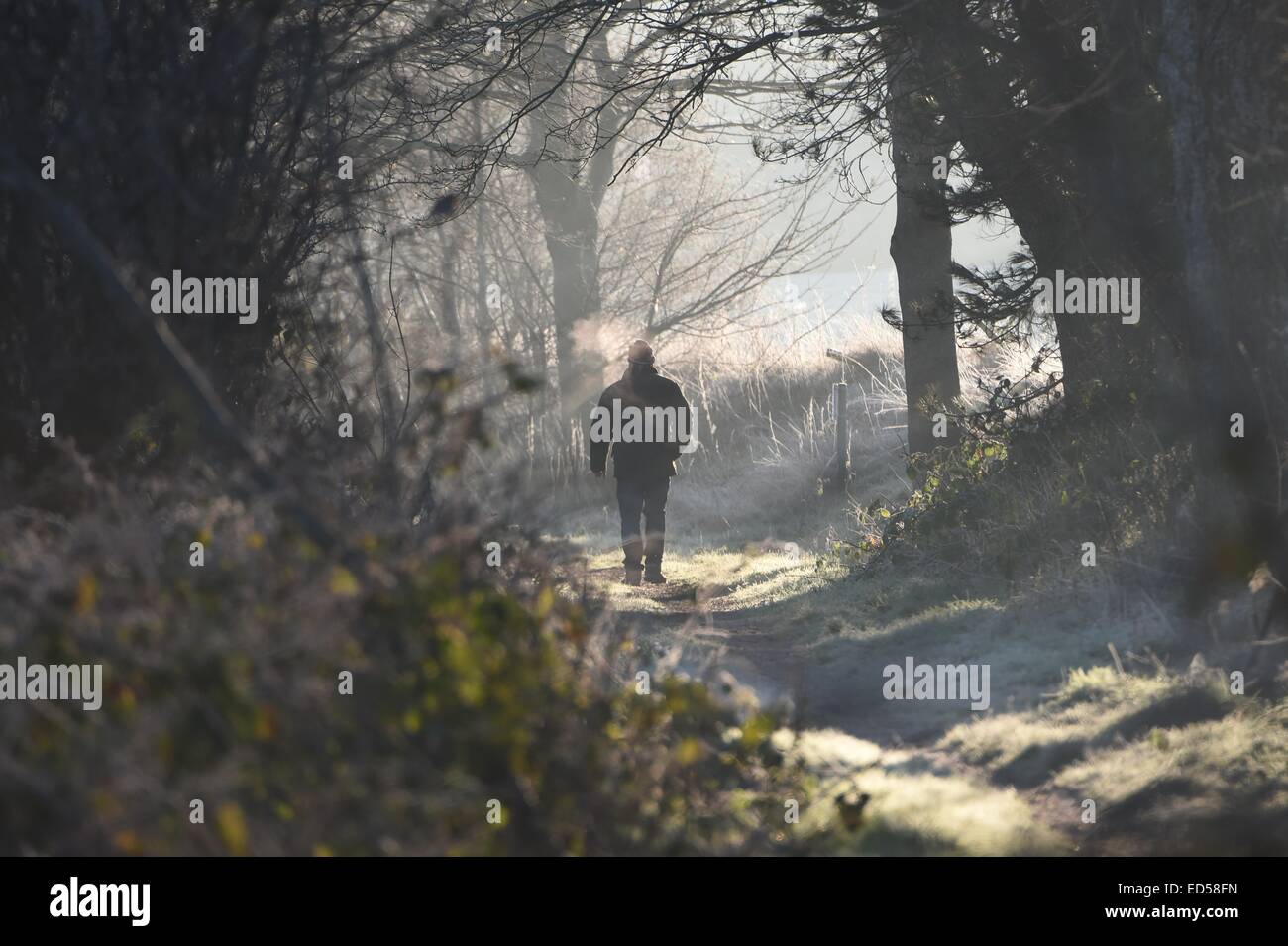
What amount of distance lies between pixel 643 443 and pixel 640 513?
73cm

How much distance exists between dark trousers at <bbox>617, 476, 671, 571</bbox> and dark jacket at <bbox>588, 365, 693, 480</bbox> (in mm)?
94

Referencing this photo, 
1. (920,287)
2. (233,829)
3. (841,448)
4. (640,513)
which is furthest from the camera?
(841,448)

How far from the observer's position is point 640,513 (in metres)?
13.2

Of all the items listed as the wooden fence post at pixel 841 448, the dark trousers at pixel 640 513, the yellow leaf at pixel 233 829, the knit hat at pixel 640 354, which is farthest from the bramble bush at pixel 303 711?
the wooden fence post at pixel 841 448

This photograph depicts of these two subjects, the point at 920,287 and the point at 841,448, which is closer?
the point at 920,287

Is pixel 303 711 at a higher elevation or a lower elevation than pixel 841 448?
lower

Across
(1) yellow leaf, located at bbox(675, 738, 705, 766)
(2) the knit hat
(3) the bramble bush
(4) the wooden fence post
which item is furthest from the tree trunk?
(3) the bramble bush

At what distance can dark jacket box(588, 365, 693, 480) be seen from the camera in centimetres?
1295

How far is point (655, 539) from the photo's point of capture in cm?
1258

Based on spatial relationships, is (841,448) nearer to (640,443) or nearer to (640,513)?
(640,513)

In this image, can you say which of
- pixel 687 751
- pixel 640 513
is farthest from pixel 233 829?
pixel 640 513

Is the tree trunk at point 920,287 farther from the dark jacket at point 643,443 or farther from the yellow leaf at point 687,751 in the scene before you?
the yellow leaf at point 687,751

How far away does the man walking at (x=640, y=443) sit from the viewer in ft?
42.3
